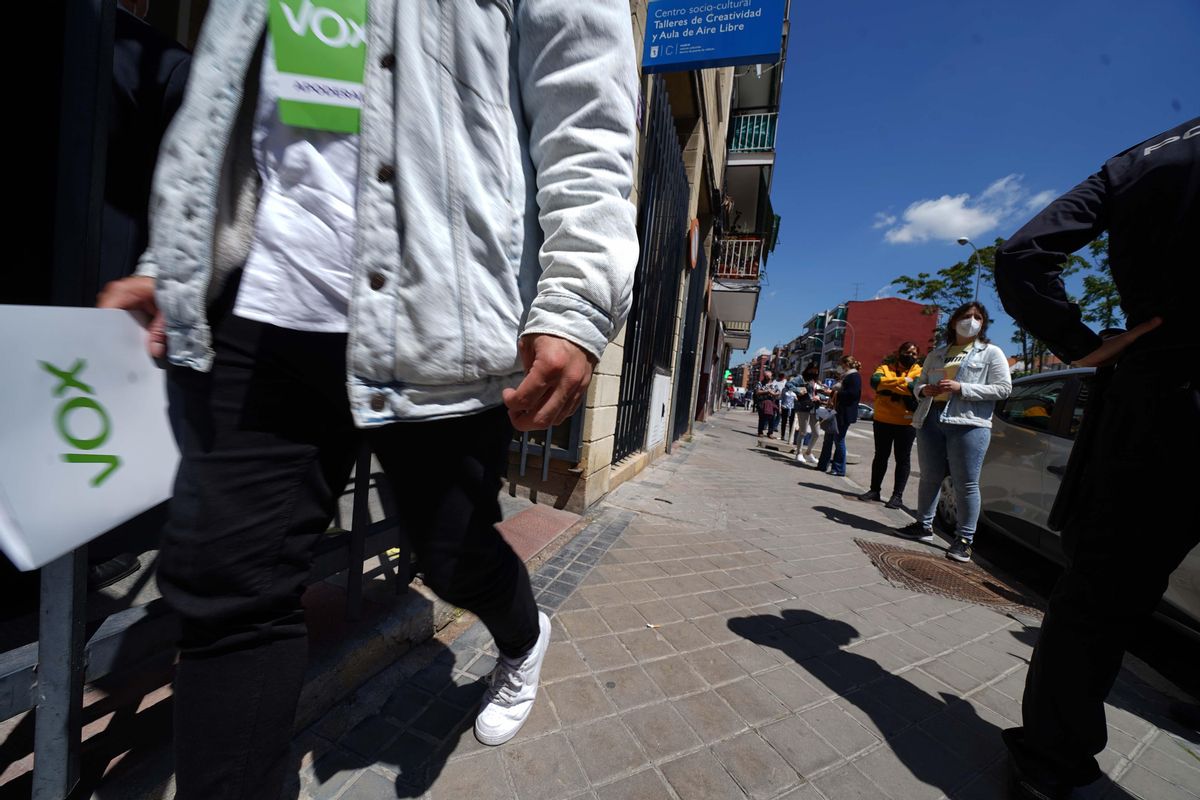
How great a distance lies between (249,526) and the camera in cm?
83

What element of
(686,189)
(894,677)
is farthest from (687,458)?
(894,677)

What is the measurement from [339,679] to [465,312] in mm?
1308

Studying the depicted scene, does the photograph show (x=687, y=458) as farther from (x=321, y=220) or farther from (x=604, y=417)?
(x=321, y=220)

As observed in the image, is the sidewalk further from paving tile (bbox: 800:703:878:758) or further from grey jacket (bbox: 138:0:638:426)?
grey jacket (bbox: 138:0:638:426)

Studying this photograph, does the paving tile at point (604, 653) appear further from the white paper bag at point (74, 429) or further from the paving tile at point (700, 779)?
the white paper bag at point (74, 429)

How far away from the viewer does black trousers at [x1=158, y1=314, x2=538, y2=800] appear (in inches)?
32.0

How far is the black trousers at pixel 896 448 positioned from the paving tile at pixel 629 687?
474 cm

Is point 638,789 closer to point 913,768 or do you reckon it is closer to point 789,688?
point 789,688

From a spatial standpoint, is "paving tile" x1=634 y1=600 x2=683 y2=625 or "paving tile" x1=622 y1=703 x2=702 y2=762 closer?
"paving tile" x1=622 y1=703 x2=702 y2=762

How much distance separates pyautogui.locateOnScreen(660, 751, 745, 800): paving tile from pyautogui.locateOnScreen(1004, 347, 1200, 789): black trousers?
89 cm

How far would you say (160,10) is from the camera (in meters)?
2.25

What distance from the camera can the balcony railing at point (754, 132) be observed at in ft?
46.0

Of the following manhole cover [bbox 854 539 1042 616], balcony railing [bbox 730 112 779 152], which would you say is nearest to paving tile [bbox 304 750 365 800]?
manhole cover [bbox 854 539 1042 616]

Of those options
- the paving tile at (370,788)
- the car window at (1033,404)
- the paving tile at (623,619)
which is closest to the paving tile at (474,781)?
the paving tile at (370,788)
